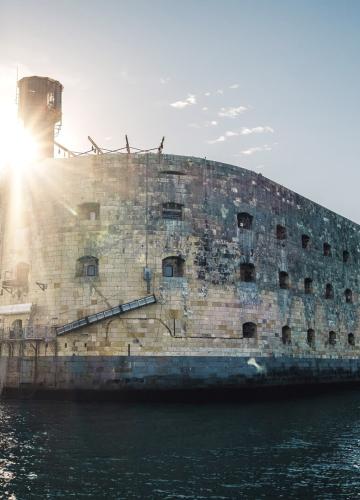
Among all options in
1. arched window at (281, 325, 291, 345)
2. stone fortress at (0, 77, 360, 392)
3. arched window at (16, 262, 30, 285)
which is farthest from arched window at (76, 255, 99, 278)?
arched window at (281, 325, 291, 345)

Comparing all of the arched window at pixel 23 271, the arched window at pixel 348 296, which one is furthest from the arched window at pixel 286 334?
the arched window at pixel 23 271

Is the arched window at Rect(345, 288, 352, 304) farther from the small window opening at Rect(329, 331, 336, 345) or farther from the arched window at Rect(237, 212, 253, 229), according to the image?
the arched window at Rect(237, 212, 253, 229)

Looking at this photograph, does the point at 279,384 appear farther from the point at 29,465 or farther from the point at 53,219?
the point at 29,465

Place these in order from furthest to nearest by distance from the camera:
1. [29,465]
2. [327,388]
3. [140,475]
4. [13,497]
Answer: [327,388] → [29,465] → [140,475] → [13,497]

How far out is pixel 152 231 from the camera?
2306cm

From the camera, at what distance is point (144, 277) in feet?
73.6

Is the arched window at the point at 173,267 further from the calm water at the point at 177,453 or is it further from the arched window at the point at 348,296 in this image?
the arched window at the point at 348,296

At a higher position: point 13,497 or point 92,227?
point 92,227

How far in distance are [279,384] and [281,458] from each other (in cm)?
1337

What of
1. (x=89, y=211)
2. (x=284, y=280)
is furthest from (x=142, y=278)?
(x=284, y=280)

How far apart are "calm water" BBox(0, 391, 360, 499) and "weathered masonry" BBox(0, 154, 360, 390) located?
130 inches

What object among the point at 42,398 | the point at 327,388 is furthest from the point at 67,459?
the point at 327,388

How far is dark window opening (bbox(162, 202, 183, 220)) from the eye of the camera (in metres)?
23.5

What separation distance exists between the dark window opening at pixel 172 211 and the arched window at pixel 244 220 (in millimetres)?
3202
